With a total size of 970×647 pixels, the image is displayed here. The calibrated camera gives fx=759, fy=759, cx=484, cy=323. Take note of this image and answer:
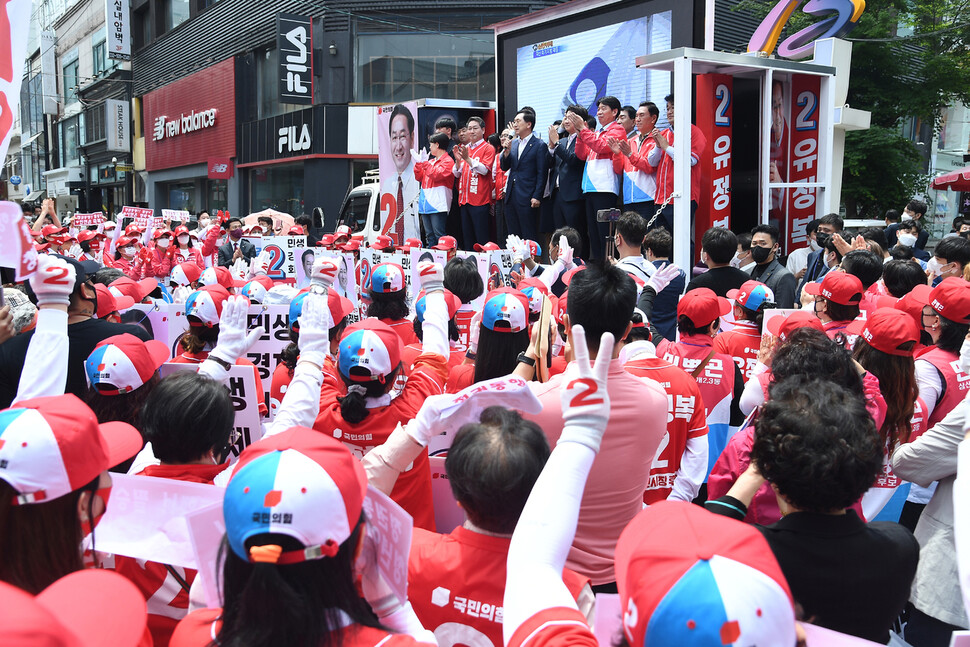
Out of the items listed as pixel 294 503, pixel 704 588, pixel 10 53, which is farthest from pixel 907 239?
pixel 294 503

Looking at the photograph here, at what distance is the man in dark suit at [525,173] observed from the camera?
1101 centimetres

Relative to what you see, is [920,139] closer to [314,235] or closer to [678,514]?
[314,235]

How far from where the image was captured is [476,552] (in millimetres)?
1927

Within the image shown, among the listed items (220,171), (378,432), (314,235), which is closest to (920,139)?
(314,235)

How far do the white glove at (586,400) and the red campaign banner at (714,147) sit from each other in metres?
8.26

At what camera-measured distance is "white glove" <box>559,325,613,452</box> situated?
1.66 m

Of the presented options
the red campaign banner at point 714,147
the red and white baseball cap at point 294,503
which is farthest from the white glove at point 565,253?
the red and white baseball cap at point 294,503

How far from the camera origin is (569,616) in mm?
1466

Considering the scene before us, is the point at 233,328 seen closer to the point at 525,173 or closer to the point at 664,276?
the point at 664,276

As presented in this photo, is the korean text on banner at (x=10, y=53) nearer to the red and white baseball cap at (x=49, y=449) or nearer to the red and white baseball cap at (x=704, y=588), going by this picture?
the red and white baseball cap at (x=49, y=449)

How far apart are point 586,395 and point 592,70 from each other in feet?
35.5

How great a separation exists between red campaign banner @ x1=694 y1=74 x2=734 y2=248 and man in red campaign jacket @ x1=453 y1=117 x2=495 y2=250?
11.9 ft

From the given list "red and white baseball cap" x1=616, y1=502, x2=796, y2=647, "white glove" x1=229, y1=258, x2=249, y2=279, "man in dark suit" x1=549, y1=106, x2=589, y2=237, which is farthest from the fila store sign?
"red and white baseball cap" x1=616, y1=502, x2=796, y2=647

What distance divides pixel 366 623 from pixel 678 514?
0.64m
